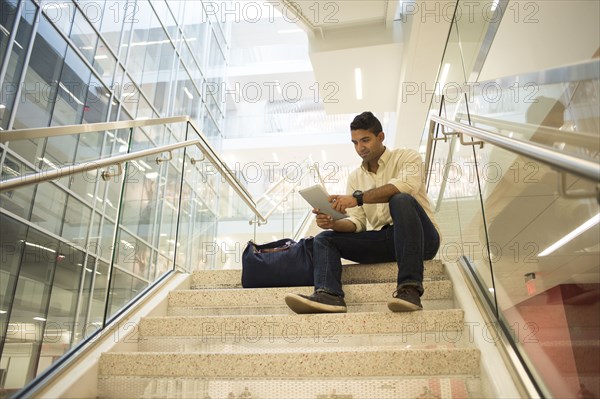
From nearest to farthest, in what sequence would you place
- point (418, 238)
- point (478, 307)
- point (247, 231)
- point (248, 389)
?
point (248, 389) → point (478, 307) → point (418, 238) → point (247, 231)

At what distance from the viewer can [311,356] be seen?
173cm

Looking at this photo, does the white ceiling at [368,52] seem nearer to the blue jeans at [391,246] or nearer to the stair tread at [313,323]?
the blue jeans at [391,246]

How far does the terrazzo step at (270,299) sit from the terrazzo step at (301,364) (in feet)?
2.01

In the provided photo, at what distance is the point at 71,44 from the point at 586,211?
4.72 metres

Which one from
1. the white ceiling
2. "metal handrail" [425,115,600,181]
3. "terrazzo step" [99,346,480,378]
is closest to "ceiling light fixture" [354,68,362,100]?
the white ceiling

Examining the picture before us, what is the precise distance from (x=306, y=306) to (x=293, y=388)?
504mm

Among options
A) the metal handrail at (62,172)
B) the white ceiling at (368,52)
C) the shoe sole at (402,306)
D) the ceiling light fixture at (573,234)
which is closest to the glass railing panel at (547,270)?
the ceiling light fixture at (573,234)

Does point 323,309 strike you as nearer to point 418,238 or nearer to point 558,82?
point 418,238

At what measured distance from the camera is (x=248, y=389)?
168 centimetres

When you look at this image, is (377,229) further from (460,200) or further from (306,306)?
(306,306)

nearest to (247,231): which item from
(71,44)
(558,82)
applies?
(71,44)

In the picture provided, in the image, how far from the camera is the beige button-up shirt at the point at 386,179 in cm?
250

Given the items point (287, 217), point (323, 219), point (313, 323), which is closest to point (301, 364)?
point (313, 323)

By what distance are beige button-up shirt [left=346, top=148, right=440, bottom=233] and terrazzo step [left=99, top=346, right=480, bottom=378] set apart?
942 millimetres
